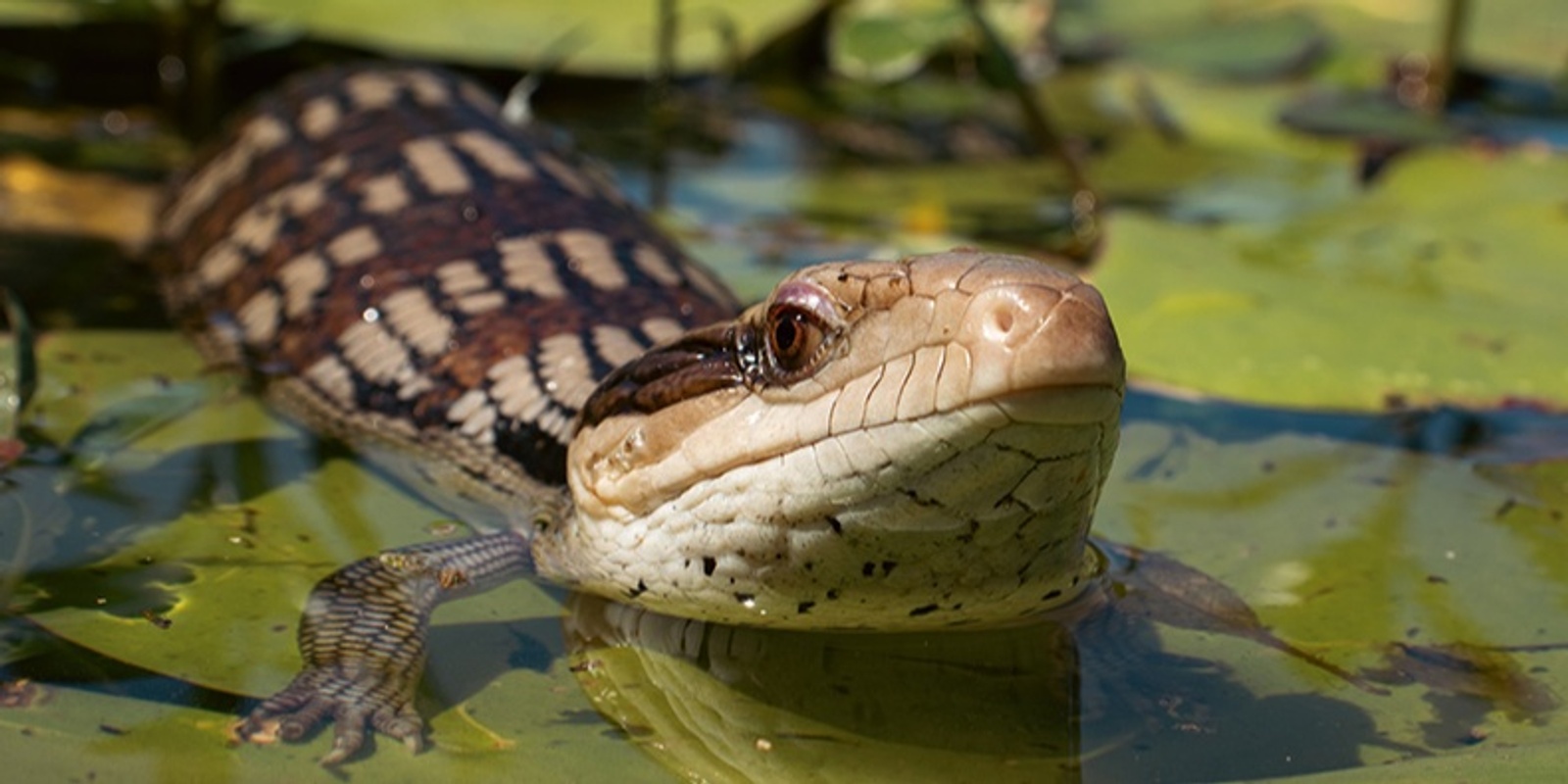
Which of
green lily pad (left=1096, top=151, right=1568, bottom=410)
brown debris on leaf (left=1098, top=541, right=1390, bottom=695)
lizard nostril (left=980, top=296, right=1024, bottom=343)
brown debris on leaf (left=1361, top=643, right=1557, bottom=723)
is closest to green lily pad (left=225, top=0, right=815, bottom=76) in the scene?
green lily pad (left=1096, top=151, right=1568, bottom=410)

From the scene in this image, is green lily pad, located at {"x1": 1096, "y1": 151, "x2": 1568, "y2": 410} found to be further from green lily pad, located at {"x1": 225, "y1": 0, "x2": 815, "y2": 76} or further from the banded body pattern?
green lily pad, located at {"x1": 225, "y1": 0, "x2": 815, "y2": 76}

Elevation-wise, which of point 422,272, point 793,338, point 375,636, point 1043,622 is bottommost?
point 1043,622

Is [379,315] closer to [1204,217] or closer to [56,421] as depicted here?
[56,421]

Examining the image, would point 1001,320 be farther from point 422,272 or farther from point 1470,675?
point 422,272

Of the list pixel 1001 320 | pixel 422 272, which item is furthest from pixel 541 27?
pixel 1001 320

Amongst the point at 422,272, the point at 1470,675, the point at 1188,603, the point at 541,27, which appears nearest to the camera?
the point at 1470,675

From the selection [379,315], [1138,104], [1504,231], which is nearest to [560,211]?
[379,315]

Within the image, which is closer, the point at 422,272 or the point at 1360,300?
the point at 422,272

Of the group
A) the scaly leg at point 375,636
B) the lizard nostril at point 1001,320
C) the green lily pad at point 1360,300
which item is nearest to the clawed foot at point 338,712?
the scaly leg at point 375,636
